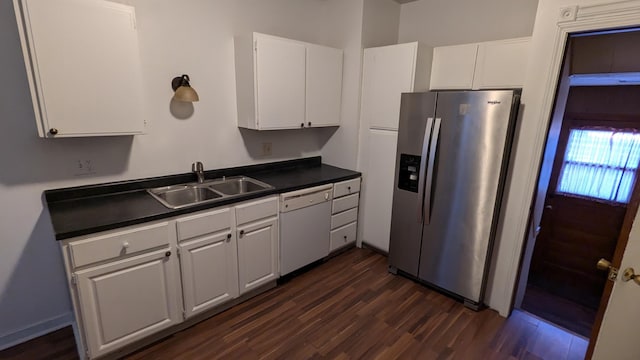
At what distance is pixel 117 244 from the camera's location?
5.59ft

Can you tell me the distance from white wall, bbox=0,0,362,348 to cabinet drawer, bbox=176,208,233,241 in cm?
66

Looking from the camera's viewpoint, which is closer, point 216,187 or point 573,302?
point 216,187

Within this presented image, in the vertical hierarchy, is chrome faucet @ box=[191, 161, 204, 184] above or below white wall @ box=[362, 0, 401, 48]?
below

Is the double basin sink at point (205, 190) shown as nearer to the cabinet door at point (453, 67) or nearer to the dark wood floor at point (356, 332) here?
the dark wood floor at point (356, 332)

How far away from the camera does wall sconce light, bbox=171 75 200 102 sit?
2.24 meters

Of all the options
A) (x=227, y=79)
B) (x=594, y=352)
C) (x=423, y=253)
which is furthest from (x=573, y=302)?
(x=227, y=79)

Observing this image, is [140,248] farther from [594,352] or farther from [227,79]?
[594,352]

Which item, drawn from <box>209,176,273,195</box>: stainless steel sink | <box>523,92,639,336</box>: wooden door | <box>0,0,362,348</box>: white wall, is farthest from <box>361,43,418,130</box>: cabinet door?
<box>523,92,639,336</box>: wooden door

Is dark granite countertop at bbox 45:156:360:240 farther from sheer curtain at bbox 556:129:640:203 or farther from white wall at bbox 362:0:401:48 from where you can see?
sheer curtain at bbox 556:129:640:203

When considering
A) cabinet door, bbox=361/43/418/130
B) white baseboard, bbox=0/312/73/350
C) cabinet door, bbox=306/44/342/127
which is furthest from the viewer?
cabinet door, bbox=306/44/342/127

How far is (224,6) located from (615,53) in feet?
10.2

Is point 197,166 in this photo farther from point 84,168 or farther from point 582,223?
point 582,223

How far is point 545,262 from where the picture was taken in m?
4.12

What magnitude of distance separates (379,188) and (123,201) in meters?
2.21
